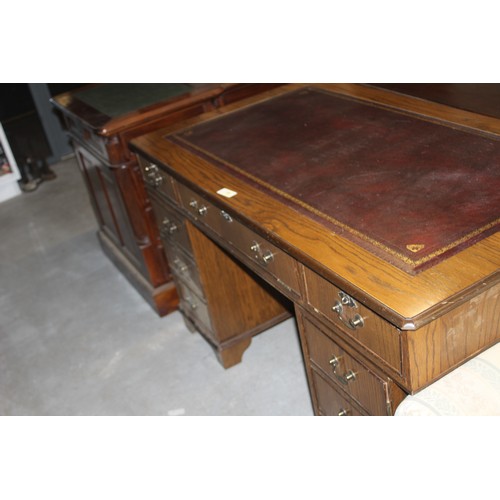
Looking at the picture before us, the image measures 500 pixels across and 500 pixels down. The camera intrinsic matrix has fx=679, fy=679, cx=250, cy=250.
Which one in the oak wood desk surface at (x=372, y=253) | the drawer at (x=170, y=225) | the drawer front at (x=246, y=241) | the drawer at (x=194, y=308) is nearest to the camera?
the oak wood desk surface at (x=372, y=253)

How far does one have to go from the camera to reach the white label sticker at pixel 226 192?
2.09m

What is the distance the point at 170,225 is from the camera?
274 cm

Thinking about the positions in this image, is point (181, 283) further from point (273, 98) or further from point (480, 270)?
point (480, 270)

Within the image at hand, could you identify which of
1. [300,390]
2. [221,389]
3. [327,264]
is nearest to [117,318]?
[221,389]

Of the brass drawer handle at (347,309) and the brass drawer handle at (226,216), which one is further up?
the brass drawer handle at (226,216)

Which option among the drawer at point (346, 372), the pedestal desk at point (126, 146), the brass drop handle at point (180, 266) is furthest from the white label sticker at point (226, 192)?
the brass drop handle at point (180, 266)

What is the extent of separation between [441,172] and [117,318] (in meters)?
1.92

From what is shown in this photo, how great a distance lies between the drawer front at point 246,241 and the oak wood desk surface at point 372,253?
7cm

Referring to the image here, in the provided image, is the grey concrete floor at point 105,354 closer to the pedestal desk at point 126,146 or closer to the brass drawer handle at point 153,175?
the pedestal desk at point 126,146

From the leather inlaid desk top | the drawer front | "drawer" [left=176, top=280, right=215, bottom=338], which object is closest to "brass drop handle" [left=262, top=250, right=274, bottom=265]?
the drawer front

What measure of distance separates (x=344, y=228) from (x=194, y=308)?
50.7 inches

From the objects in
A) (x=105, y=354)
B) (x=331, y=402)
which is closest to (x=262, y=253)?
(x=331, y=402)

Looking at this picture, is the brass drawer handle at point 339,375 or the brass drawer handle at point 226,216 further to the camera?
the brass drawer handle at point 226,216

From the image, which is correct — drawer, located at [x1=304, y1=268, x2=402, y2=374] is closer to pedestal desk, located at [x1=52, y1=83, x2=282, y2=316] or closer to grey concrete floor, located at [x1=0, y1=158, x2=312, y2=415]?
grey concrete floor, located at [x1=0, y1=158, x2=312, y2=415]
